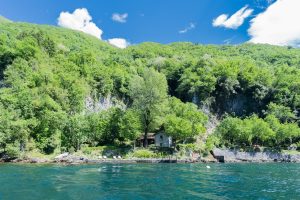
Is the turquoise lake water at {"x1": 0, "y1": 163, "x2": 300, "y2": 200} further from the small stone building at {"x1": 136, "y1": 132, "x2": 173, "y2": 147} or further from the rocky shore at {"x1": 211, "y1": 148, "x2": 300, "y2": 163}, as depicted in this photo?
the small stone building at {"x1": 136, "y1": 132, "x2": 173, "y2": 147}

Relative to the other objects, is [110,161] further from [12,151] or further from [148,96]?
[148,96]

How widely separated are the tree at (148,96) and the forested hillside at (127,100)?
0.24 meters

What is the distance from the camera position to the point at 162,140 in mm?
90375

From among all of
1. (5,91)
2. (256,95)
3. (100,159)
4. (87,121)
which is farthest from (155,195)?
(256,95)

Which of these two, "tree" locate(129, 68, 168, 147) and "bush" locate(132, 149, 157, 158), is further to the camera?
"tree" locate(129, 68, 168, 147)

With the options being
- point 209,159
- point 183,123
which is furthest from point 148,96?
point 209,159

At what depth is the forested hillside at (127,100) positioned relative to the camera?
7662 centimetres

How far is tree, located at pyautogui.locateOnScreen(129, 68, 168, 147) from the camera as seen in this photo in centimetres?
8406

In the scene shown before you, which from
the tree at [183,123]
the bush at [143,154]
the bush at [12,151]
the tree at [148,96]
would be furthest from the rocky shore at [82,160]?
the tree at [148,96]

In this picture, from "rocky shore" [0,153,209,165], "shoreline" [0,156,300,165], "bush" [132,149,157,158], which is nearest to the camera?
"shoreline" [0,156,300,165]

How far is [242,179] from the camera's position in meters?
44.6

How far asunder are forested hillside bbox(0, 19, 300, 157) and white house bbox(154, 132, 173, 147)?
2354mm

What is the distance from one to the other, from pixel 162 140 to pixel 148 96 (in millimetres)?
13256

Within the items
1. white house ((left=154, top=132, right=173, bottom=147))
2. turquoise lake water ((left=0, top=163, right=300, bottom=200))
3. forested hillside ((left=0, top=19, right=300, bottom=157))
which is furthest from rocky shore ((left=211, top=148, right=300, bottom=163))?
turquoise lake water ((left=0, top=163, right=300, bottom=200))
